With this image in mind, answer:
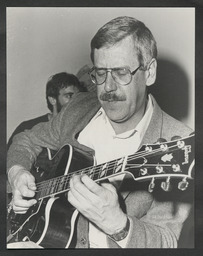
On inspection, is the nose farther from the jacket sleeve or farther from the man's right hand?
the man's right hand

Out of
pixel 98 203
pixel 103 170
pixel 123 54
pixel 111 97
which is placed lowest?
pixel 98 203

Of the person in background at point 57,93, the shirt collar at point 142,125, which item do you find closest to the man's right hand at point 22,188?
the person in background at point 57,93

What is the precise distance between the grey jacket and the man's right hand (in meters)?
0.03

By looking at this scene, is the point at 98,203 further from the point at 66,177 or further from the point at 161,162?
the point at 161,162

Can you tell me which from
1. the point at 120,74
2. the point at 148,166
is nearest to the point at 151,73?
the point at 120,74

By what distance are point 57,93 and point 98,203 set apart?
0.44m

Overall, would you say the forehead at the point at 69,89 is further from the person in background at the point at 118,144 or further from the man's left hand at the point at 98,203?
the man's left hand at the point at 98,203

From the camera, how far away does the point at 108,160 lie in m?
2.04

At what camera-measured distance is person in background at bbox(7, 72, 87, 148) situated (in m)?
2.08

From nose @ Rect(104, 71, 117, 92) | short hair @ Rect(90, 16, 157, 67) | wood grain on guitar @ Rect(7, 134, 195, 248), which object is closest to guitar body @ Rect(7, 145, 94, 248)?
wood grain on guitar @ Rect(7, 134, 195, 248)

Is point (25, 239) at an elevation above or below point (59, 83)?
below

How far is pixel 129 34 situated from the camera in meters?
2.03

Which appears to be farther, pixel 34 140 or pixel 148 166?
pixel 34 140

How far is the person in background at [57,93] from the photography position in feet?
6.83
